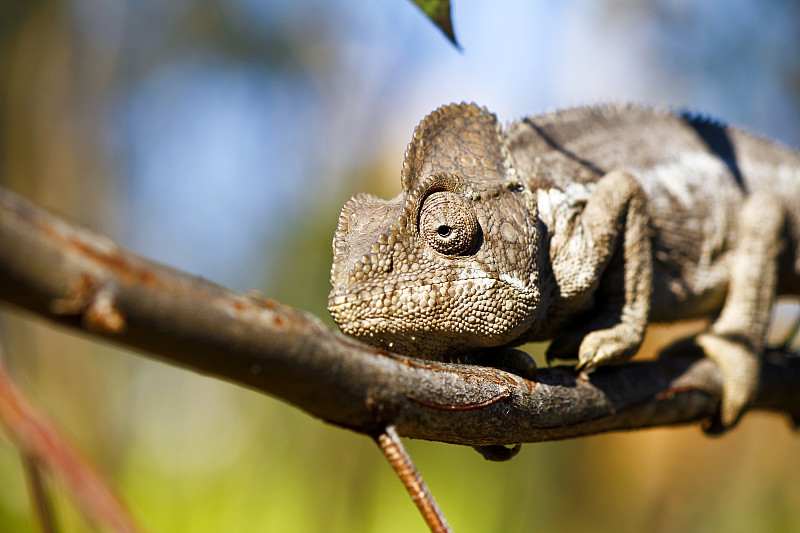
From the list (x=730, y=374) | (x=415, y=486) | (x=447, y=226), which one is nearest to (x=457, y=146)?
(x=447, y=226)

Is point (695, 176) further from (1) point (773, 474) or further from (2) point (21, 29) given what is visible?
(2) point (21, 29)

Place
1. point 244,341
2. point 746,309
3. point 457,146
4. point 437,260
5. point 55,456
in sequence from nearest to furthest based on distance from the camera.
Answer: point 55,456 → point 244,341 → point 437,260 → point 457,146 → point 746,309

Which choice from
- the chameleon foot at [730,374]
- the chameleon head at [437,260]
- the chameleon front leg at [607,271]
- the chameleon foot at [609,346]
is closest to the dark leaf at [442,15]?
the chameleon head at [437,260]

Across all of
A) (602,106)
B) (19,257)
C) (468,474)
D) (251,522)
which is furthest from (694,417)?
(251,522)

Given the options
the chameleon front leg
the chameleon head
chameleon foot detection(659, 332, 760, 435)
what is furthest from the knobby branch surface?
chameleon foot detection(659, 332, 760, 435)

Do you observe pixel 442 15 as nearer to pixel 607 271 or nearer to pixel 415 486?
pixel 415 486

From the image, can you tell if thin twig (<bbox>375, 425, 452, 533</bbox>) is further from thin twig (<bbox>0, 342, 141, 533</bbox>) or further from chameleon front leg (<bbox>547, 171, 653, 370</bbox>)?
chameleon front leg (<bbox>547, 171, 653, 370</bbox>)
